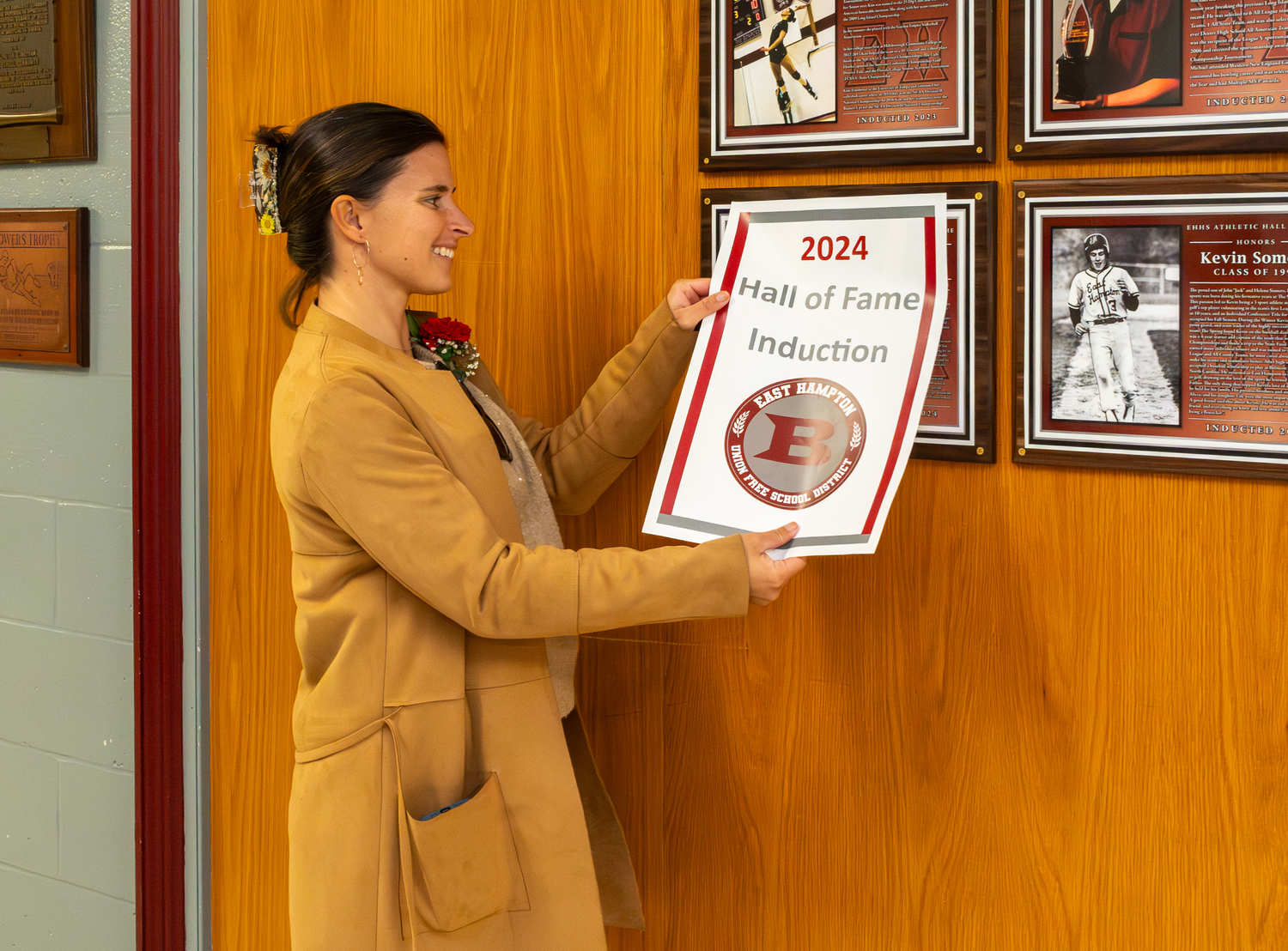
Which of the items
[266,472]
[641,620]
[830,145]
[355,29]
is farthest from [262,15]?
[641,620]

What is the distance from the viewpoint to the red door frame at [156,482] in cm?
206

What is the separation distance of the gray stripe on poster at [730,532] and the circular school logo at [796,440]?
0.04 meters

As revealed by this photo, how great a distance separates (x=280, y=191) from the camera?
1.52m

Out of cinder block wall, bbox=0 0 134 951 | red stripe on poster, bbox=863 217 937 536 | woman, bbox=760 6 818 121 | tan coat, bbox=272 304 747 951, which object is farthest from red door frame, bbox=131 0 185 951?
red stripe on poster, bbox=863 217 937 536

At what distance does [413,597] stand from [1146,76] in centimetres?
107

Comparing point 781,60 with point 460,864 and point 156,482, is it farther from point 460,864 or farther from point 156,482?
point 156,482

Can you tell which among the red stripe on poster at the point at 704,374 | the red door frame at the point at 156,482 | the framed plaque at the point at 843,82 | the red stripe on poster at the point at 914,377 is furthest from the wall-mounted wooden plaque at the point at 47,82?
the red stripe on poster at the point at 914,377

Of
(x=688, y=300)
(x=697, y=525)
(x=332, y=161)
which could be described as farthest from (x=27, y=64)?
(x=697, y=525)

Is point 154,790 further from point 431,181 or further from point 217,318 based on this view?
point 431,181

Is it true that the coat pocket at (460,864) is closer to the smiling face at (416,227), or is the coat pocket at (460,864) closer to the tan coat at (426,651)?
the tan coat at (426,651)

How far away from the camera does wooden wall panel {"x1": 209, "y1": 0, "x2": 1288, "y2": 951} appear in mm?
1433

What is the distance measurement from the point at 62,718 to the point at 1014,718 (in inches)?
69.3

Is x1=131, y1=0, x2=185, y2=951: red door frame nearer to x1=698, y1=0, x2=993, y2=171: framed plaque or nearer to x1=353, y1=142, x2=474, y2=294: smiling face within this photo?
x1=353, y1=142, x2=474, y2=294: smiling face

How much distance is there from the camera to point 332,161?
144cm
